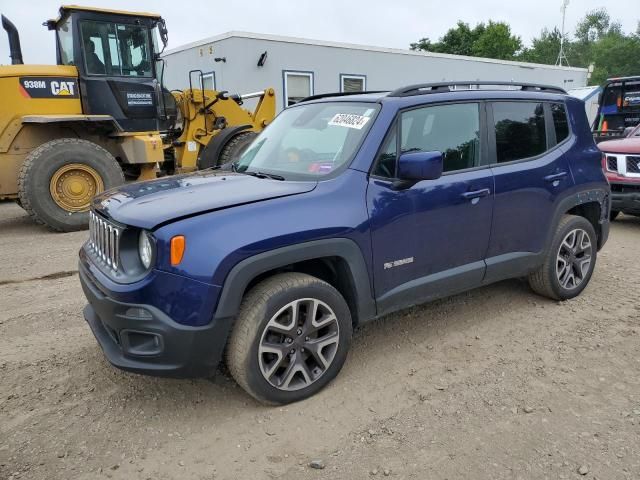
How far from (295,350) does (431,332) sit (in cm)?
139

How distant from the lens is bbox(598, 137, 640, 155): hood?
711 cm

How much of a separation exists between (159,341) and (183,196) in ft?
2.73

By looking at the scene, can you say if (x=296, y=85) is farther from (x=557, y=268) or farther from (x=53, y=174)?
(x=557, y=268)

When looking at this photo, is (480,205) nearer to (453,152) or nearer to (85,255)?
(453,152)

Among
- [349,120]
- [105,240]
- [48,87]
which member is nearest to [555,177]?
[349,120]

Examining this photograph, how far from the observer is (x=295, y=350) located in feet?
9.54

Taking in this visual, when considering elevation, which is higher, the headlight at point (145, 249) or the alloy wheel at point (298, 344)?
the headlight at point (145, 249)

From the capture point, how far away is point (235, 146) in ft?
30.5

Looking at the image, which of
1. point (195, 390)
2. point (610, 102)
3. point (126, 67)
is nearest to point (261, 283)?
point (195, 390)

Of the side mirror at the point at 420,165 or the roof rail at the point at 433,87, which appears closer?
the side mirror at the point at 420,165

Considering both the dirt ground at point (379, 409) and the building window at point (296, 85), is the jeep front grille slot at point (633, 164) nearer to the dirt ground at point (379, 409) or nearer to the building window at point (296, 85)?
the dirt ground at point (379, 409)

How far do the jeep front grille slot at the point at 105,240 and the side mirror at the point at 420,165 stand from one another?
168 cm

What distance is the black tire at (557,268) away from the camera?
4223 millimetres

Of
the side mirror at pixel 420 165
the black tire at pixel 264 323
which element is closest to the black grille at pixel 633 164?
the side mirror at pixel 420 165
